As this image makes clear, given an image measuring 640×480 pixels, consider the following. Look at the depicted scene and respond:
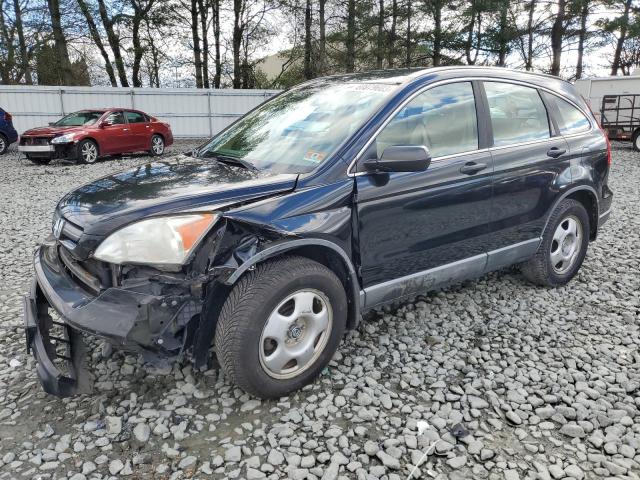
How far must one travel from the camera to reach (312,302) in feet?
9.23

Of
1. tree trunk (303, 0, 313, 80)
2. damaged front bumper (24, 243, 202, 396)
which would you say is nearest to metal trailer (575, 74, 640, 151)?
tree trunk (303, 0, 313, 80)

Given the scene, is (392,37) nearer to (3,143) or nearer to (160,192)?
(3,143)

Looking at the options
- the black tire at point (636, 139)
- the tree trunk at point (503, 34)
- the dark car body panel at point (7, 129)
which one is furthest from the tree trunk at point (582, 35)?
the dark car body panel at point (7, 129)

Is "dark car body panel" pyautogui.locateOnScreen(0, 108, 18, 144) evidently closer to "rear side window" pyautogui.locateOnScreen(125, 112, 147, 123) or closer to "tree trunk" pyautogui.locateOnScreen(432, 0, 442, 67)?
"rear side window" pyautogui.locateOnScreen(125, 112, 147, 123)

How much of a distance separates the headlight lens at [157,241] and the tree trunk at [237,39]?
25.9 meters

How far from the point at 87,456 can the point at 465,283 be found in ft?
10.9

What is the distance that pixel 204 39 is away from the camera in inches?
1037

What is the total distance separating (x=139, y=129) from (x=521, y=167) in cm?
1380

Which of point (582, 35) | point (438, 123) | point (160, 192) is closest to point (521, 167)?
point (438, 123)

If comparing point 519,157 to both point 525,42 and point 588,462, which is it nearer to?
point 588,462

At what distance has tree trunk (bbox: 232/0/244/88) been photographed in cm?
2562

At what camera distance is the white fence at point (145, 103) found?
18.7m

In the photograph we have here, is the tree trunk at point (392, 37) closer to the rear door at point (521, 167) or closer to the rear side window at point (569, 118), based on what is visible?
the rear side window at point (569, 118)

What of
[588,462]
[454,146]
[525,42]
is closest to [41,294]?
[454,146]
